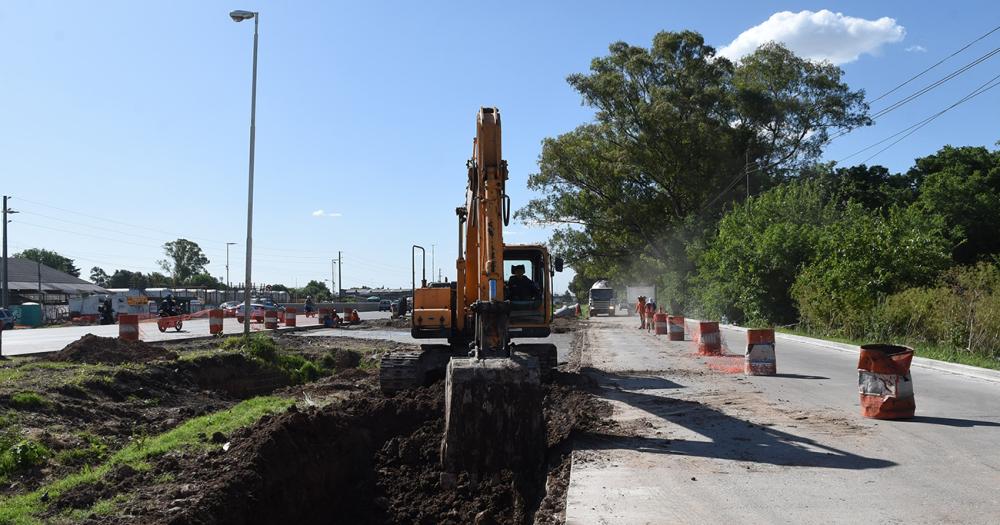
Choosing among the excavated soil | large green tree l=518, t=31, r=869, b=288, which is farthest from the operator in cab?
large green tree l=518, t=31, r=869, b=288

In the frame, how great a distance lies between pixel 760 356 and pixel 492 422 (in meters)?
9.49

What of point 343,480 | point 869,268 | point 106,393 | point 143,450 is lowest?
point 343,480

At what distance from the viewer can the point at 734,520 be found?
623cm

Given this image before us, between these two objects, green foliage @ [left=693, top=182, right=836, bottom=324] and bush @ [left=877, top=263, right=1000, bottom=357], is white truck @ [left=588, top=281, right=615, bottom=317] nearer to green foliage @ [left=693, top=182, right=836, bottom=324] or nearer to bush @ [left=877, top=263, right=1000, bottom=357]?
green foliage @ [left=693, top=182, right=836, bottom=324]

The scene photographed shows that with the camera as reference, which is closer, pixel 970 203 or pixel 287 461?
pixel 287 461

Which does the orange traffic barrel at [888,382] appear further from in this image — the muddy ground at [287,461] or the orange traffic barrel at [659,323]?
the orange traffic barrel at [659,323]

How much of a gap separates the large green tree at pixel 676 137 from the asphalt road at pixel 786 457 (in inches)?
1647

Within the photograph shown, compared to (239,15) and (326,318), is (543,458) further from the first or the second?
(326,318)

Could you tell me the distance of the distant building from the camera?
7359 cm

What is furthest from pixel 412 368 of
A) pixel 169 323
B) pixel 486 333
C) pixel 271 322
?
pixel 169 323

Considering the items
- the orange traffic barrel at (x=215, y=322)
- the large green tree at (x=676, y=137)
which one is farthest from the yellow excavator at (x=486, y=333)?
the large green tree at (x=676, y=137)

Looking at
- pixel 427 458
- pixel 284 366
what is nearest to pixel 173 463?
pixel 427 458

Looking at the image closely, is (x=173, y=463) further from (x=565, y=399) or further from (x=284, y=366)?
(x=284, y=366)

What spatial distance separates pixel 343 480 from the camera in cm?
916
